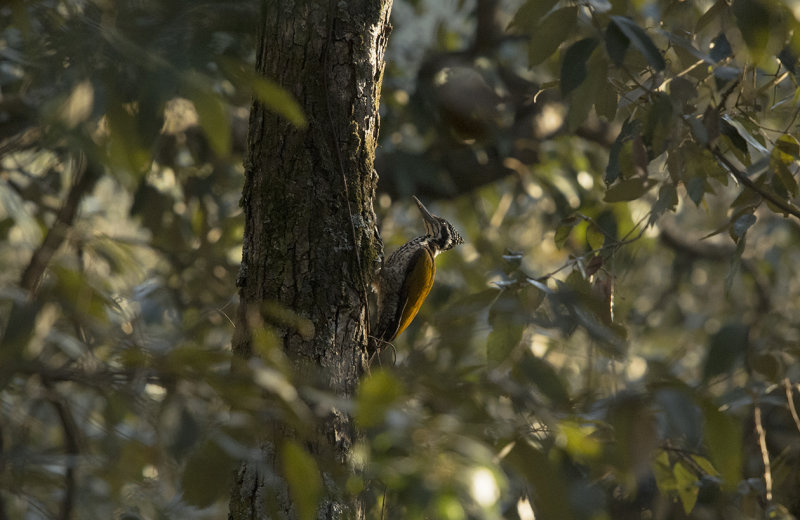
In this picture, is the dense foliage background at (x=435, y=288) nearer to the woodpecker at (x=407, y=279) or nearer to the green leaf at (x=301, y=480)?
the green leaf at (x=301, y=480)

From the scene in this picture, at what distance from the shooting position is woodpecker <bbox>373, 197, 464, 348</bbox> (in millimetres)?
2967

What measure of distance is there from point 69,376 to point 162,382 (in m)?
0.13

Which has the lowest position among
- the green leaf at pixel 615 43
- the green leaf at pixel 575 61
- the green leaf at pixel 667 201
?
the green leaf at pixel 667 201

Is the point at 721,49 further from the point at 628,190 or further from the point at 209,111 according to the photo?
the point at 209,111

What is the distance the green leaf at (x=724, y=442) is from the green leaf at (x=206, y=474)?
73 centimetres

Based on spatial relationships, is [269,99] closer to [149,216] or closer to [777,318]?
[777,318]

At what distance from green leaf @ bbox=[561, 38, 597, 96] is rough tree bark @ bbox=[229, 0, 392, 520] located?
0.56m

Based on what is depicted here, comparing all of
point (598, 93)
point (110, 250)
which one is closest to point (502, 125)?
point (598, 93)

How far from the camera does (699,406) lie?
126cm

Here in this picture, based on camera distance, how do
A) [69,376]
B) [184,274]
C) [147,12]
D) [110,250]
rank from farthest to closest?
[184,274], [110,250], [147,12], [69,376]

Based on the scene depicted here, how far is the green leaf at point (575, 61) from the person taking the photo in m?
2.11

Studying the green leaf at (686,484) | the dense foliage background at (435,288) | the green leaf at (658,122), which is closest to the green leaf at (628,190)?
the dense foliage background at (435,288)

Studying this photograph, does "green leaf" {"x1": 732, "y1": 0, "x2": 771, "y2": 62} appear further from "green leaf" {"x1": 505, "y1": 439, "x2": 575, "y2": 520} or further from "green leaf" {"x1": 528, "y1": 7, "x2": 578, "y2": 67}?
"green leaf" {"x1": 505, "y1": 439, "x2": 575, "y2": 520}

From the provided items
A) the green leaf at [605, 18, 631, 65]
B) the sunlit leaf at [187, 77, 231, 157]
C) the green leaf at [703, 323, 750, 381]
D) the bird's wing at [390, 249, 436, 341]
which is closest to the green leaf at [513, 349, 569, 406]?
the green leaf at [703, 323, 750, 381]
